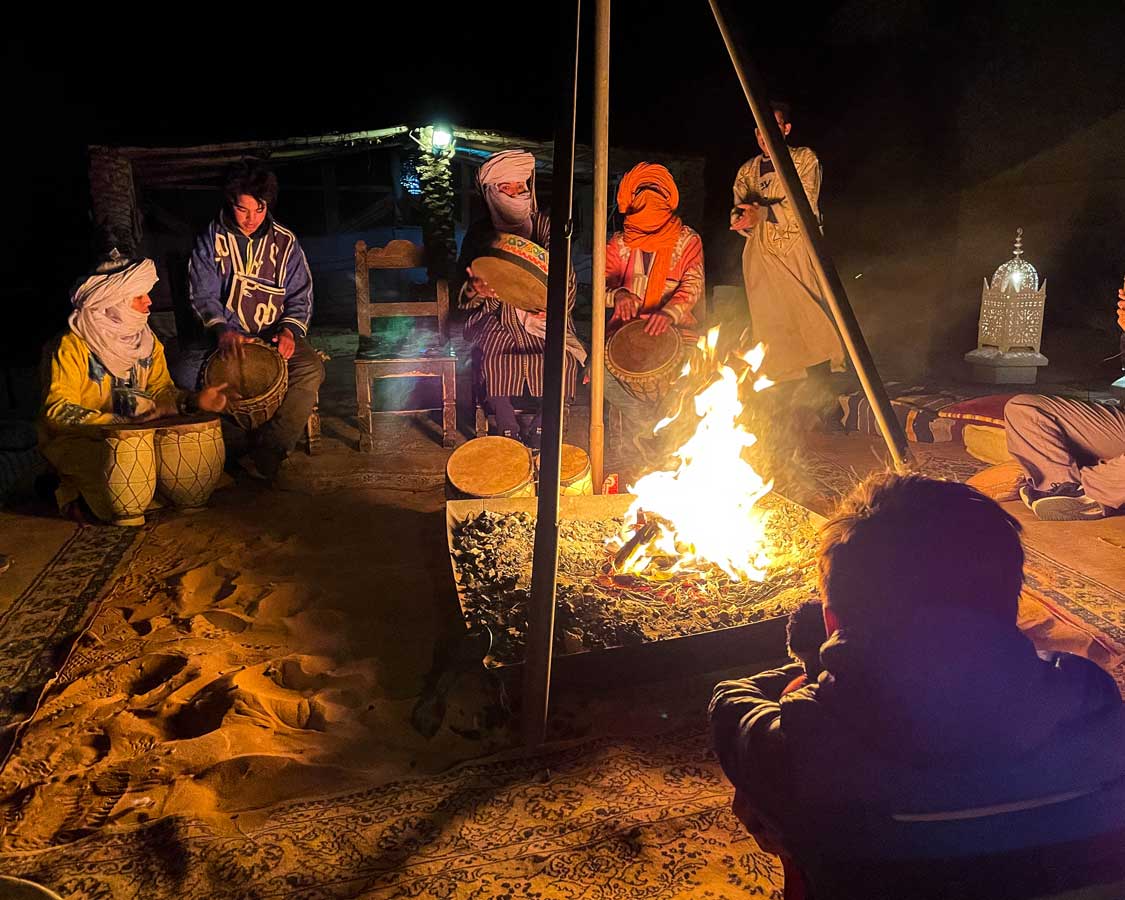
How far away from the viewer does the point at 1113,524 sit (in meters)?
5.20

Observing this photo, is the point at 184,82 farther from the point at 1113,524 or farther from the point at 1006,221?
the point at 1113,524

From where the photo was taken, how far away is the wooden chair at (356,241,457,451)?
7.20 m

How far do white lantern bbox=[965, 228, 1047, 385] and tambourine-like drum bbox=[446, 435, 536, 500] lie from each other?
5.90m

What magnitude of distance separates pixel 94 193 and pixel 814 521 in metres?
8.57

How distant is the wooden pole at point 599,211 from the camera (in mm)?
3259

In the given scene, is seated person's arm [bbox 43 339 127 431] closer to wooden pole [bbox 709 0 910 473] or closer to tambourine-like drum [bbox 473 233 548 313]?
tambourine-like drum [bbox 473 233 548 313]

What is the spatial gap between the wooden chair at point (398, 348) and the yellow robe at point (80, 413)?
196 centimetres

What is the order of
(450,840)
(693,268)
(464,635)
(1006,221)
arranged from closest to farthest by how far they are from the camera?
(450,840) → (464,635) → (693,268) → (1006,221)

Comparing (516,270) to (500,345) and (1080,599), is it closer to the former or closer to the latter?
(500,345)

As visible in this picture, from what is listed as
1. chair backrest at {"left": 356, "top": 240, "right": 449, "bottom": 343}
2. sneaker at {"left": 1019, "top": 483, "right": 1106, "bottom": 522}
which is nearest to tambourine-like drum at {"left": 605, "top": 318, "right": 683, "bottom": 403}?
chair backrest at {"left": 356, "top": 240, "right": 449, "bottom": 343}


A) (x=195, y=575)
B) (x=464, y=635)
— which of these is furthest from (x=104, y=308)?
(x=464, y=635)

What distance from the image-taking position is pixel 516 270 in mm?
6676

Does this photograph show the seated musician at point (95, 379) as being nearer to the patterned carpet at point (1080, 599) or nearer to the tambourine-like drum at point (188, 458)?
the tambourine-like drum at point (188, 458)

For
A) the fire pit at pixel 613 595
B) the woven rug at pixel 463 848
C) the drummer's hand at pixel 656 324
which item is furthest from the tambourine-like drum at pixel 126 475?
the drummer's hand at pixel 656 324
